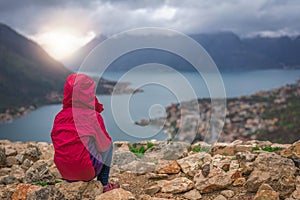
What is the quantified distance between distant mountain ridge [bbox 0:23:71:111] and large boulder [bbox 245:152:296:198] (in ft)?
181

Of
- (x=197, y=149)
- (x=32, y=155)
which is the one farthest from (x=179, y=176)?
(x=32, y=155)

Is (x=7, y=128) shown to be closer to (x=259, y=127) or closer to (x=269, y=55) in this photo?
(x=259, y=127)

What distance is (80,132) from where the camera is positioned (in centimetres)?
391

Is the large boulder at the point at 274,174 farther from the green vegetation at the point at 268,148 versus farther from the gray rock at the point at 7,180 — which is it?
the gray rock at the point at 7,180

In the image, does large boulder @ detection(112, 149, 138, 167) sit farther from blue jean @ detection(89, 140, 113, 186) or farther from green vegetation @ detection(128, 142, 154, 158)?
blue jean @ detection(89, 140, 113, 186)

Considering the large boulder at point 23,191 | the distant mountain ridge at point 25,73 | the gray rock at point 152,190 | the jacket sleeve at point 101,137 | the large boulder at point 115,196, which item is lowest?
the gray rock at point 152,190

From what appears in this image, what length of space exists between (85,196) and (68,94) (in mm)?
1427

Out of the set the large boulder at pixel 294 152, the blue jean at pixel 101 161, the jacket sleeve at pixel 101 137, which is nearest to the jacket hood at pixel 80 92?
the jacket sleeve at pixel 101 137

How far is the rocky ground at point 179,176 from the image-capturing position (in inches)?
168

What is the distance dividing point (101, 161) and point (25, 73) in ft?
243

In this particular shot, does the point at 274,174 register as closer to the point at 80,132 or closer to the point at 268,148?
the point at 268,148

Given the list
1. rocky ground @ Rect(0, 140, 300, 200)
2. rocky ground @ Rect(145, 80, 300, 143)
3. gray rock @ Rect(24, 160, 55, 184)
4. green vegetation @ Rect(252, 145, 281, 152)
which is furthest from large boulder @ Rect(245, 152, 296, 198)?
rocky ground @ Rect(145, 80, 300, 143)

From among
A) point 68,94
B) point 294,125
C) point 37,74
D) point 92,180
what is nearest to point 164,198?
point 92,180

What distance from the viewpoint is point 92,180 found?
442 centimetres
